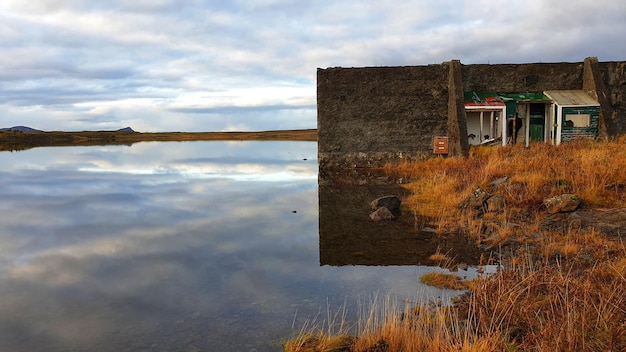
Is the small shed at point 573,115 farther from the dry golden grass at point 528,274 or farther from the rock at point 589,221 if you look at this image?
the rock at point 589,221

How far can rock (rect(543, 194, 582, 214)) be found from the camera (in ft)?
35.4

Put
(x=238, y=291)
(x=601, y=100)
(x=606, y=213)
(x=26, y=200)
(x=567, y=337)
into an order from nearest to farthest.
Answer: (x=567, y=337) → (x=238, y=291) → (x=606, y=213) → (x=26, y=200) → (x=601, y=100)

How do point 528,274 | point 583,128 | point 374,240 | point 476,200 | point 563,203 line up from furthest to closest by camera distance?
1. point 583,128
2. point 476,200
3. point 563,203
4. point 374,240
5. point 528,274

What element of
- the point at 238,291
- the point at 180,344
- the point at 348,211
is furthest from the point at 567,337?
the point at 348,211

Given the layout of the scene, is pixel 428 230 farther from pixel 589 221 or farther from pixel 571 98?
pixel 571 98

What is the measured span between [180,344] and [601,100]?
74.6 feet

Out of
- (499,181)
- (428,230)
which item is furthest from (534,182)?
(428,230)

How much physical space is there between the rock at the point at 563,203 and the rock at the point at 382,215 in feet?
11.8

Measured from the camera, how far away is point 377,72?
23031mm

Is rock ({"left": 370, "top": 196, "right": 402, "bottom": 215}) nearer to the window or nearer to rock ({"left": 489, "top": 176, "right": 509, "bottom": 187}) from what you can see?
rock ({"left": 489, "top": 176, "right": 509, "bottom": 187})

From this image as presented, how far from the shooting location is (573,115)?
22578mm

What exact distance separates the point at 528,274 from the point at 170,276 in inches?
220

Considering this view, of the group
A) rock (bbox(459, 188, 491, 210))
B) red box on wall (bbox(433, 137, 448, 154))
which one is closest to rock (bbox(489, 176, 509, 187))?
rock (bbox(459, 188, 491, 210))

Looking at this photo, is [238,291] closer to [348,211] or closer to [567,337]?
[567,337]
